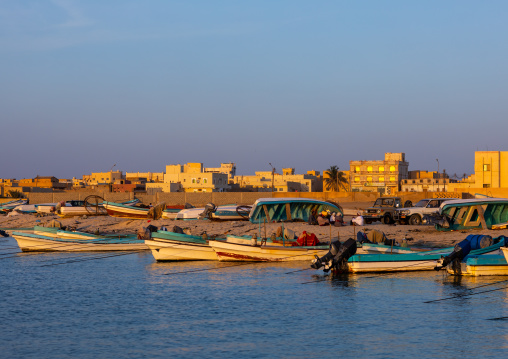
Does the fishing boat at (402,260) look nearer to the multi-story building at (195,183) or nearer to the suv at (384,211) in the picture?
the suv at (384,211)

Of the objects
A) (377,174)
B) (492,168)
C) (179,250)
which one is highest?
(377,174)

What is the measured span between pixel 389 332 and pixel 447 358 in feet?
9.50

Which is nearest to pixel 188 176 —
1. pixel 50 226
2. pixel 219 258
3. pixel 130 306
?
pixel 50 226

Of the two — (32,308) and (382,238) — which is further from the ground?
(382,238)

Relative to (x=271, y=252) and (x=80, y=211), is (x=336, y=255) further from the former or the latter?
(x=80, y=211)

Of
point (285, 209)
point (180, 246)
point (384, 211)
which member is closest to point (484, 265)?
point (180, 246)

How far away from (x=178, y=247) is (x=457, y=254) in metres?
14.4

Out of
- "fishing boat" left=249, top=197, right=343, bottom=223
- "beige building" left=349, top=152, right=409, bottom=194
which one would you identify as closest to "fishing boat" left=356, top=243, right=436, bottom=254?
"fishing boat" left=249, top=197, right=343, bottom=223

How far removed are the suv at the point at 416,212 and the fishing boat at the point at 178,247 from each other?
16031 millimetres

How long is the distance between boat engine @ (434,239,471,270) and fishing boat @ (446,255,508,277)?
254mm

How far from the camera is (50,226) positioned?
4666 cm

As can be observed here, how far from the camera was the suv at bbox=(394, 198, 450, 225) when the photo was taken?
45125 mm

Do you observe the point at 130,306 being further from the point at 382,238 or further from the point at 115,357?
the point at 382,238

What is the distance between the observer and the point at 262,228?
44.3m
